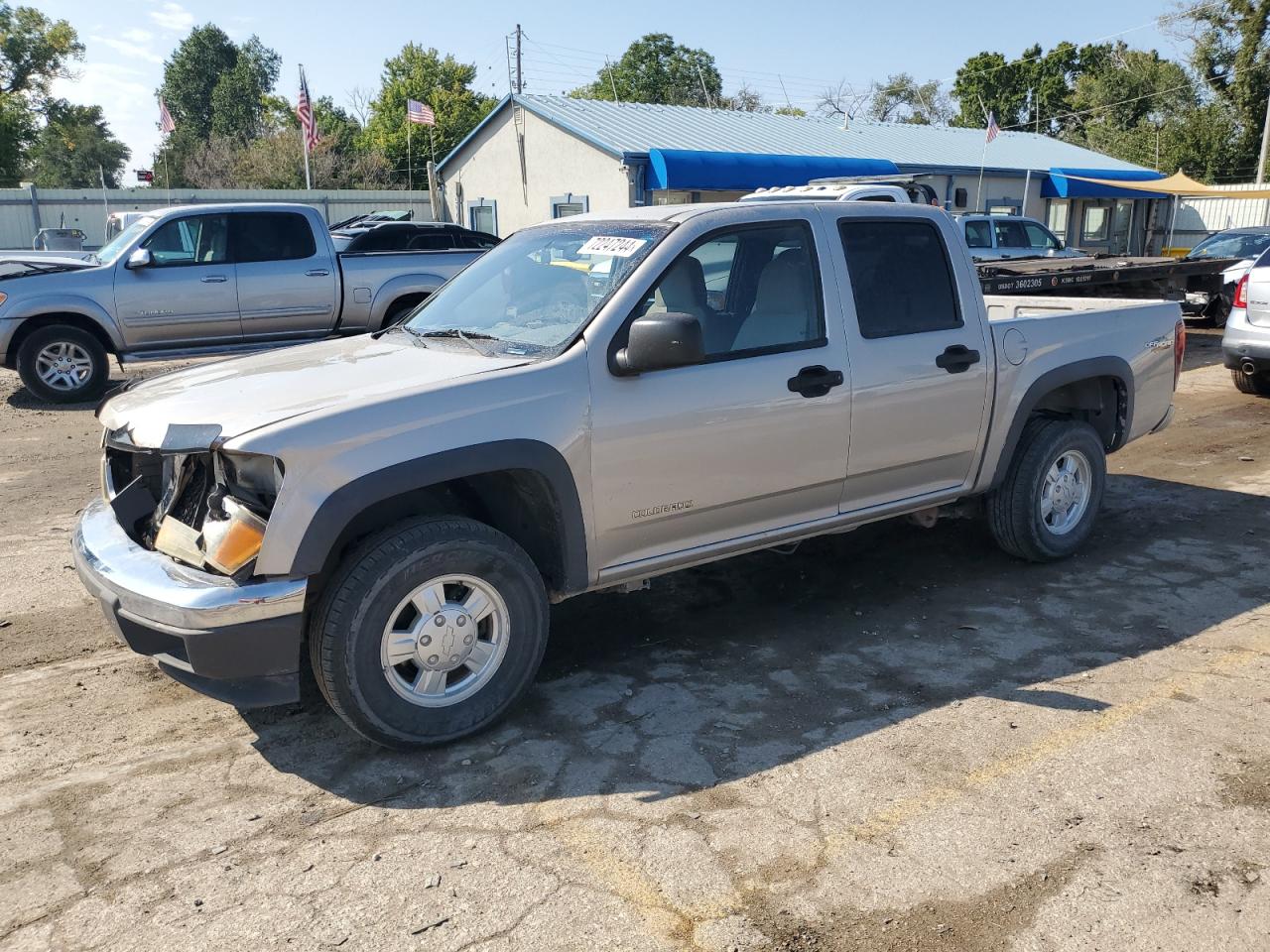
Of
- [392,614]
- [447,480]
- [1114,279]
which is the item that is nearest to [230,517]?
[392,614]

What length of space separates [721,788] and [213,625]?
1722 millimetres

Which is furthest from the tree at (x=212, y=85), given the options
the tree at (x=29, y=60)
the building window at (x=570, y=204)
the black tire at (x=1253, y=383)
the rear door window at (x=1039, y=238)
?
the black tire at (x=1253, y=383)

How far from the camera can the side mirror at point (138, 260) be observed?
10.7 meters

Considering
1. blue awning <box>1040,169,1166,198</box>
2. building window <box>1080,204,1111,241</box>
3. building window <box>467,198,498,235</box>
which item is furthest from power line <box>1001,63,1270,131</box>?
building window <box>467,198,498,235</box>

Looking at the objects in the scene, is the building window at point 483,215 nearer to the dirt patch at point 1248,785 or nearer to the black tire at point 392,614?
the black tire at point 392,614

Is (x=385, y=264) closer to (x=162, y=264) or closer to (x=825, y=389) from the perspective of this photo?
(x=162, y=264)

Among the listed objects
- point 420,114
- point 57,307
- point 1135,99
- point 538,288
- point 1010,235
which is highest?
point 1135,99

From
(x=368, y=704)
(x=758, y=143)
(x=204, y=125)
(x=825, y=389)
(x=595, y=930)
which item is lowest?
(x=595, y=930)

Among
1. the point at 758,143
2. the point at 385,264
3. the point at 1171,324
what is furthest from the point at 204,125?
the point at 1171,324

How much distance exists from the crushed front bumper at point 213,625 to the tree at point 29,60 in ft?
186

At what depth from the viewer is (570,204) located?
26.6 meters

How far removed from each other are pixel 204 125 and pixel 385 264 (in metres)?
78.2

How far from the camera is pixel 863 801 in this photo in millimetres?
3381

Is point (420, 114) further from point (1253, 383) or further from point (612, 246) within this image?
point (612, 246)
